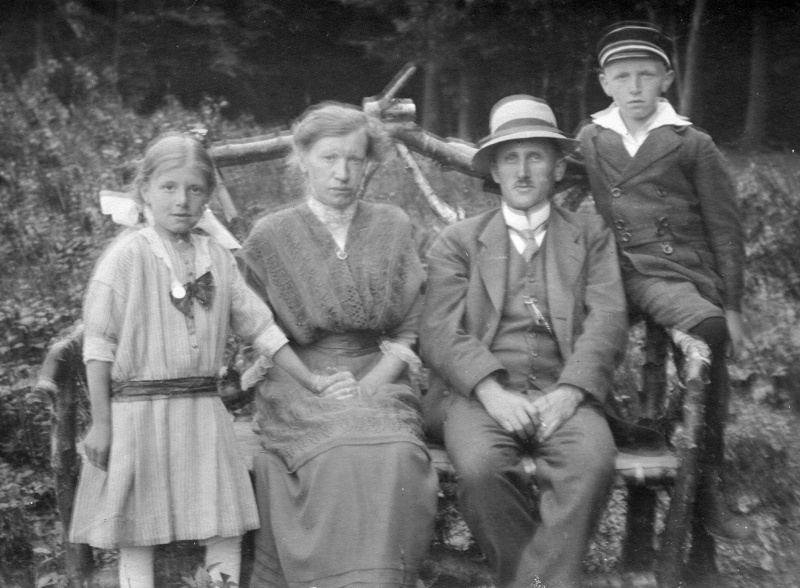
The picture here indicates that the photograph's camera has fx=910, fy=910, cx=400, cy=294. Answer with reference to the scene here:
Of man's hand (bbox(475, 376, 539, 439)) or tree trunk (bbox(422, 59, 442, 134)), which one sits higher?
tree trunk (bbox(422, 59, 442, 134))

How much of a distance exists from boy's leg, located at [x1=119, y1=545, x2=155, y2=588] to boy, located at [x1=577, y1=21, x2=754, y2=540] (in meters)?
1.86

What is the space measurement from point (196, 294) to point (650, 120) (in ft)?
5.92

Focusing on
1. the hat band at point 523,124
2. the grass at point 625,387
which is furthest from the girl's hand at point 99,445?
the hat band at point 523,124

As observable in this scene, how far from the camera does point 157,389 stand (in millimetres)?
2719

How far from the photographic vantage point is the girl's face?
282 centimetres

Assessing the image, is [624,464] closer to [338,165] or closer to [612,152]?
[612,152]

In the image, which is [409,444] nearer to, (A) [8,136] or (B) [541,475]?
(B) [541,475]

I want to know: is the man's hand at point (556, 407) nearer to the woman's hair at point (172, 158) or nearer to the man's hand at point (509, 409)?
the man's hand at point (509, 409)

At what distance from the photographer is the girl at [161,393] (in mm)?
2646

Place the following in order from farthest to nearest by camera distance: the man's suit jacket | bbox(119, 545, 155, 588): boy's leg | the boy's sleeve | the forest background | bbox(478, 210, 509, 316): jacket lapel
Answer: the forest background
the boy's sleeve
bbox(478, 210, 509, 316): jacket lapel
the man's suit jacket
bbox(119, 545, 155, 588): boy's leg

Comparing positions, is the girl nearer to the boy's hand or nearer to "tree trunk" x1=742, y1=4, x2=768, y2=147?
the boy's hand

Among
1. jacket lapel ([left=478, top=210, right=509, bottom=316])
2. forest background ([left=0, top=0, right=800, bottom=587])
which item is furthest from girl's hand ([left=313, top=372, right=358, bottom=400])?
forest background ([left=0, top=0, right=800, bottom=587])

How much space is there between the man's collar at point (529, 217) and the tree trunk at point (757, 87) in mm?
1670

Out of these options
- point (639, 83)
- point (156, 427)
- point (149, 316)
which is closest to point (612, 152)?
point (639, 83)
